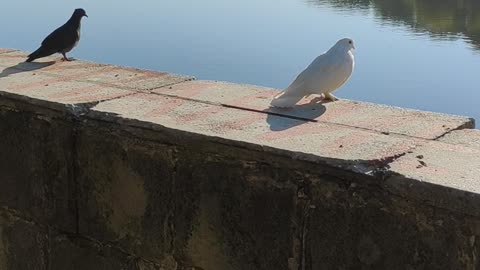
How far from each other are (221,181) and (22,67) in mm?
1647

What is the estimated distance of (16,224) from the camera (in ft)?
9.47

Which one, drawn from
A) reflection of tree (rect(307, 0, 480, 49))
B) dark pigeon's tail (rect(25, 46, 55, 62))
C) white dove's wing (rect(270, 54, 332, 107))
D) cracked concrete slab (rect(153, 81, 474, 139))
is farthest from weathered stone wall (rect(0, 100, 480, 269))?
reflection of tree (rect(307, 0, 480, 49))

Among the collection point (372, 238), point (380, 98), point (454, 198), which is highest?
point (454, 198)

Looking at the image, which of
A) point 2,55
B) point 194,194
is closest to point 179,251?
point 194,194

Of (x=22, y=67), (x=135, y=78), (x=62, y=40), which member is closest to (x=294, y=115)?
(x=135, y=78)

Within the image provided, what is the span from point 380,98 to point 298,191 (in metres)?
6.07

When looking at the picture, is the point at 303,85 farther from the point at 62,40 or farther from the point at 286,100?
the point at 62,40

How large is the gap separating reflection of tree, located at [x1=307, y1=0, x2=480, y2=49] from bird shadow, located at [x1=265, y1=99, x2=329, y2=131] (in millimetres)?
9339

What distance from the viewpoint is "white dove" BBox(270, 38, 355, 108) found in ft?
9.12

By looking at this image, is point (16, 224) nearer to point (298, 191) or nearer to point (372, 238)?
point (298, 191)

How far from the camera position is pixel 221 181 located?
7.54 feet

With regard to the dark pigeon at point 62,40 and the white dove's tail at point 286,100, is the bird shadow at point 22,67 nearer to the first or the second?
the dark pigeon at point 62,40

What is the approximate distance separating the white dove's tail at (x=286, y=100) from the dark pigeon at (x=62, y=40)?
5.11 feet

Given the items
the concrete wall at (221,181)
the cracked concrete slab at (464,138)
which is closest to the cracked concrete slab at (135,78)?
the concrete wall at (221,181)
